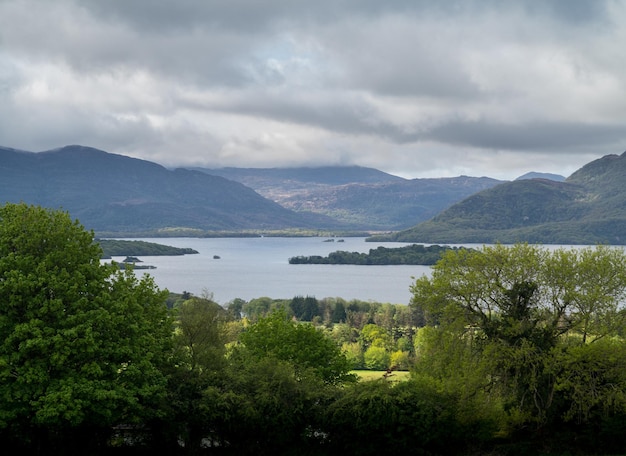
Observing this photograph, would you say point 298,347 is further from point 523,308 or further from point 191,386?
point 523,308

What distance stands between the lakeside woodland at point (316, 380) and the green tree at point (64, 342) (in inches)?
2.7

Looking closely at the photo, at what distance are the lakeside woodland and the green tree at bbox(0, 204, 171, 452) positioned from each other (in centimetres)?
7

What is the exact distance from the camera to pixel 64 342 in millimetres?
25656

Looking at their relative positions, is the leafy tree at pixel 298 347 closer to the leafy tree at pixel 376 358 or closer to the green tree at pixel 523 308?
the green tree at pixel 523 308

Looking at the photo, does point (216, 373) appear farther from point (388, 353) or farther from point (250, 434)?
point (388, 353)

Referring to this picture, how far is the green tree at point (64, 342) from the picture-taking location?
25422 millimetres

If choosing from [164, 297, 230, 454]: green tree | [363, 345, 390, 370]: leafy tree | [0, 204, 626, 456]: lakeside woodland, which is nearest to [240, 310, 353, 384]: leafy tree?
[164, 297, 230, 454]: green tree

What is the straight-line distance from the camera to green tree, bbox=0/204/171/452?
25422 millimetres

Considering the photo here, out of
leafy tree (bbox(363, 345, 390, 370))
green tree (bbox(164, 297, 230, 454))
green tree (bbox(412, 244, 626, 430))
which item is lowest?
leafy tree (bbox(363, 345, 390, 370))

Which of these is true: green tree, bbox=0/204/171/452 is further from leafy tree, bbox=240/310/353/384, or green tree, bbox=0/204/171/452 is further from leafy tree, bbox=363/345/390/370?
leafy tree, bbox=363/345/390/370

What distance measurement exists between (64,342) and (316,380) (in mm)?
11619

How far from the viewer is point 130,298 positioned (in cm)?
2873

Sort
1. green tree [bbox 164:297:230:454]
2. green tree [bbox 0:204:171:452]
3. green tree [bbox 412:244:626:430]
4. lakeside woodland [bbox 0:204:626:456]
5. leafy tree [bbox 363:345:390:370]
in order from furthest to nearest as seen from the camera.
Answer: leafy tree [bbox 363:345:390:370]
green tree [bbox 164:297:230:454]
green tree [bbox 412:244:626:430]
lakeside woodland [bbox 0:204:626:456]
green tree [bbox 0:204:171:452]

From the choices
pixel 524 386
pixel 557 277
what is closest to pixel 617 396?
pixel 524 386
